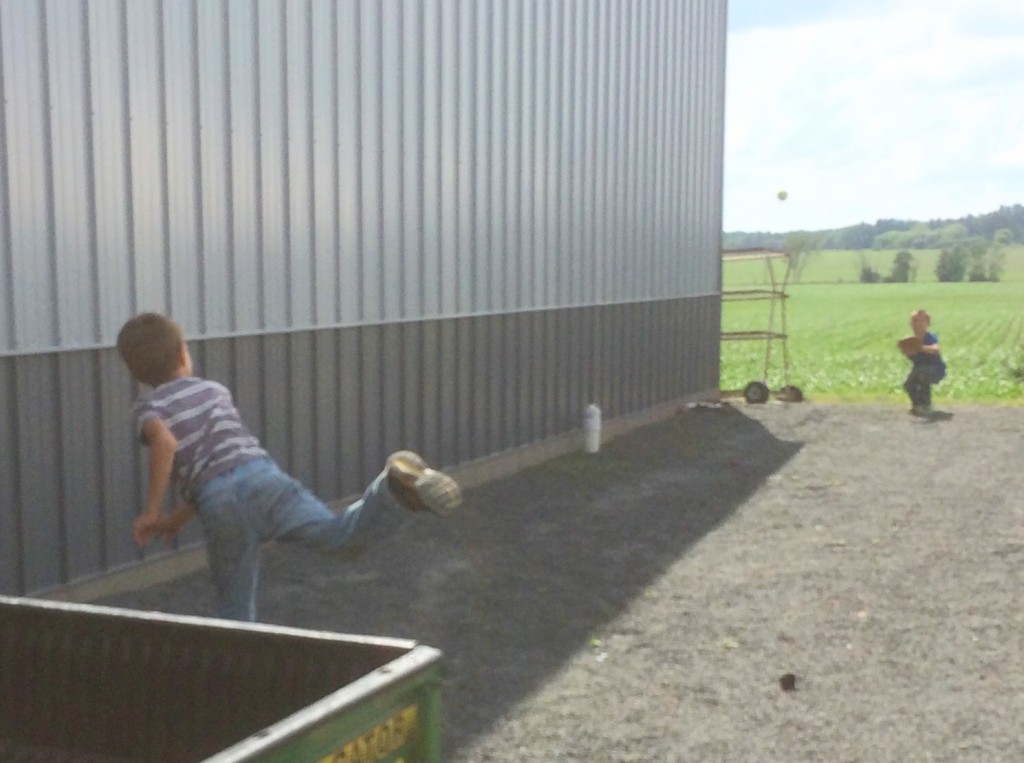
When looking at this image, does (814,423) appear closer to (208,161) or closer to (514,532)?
(514,532)

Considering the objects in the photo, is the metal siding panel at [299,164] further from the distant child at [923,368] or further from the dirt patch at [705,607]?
the distant child at [923,368]

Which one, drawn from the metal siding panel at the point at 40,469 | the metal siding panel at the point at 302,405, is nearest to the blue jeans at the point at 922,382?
the metal siding panel at the point at 302,405

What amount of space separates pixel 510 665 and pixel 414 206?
18.4 ft

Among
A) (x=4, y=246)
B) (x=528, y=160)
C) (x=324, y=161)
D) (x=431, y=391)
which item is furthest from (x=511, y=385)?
(x=4, y=246)

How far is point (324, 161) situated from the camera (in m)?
10.4

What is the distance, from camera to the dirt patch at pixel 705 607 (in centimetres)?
618

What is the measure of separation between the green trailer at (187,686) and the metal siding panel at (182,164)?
17.6ft

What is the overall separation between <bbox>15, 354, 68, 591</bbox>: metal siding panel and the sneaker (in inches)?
133

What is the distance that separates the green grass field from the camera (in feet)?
90.2

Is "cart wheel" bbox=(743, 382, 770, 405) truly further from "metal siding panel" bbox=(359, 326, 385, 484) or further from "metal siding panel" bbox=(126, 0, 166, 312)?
"metal siding panel" bbox=(126, 0, 166, 312)

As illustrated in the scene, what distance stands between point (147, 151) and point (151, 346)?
3508 millimetres

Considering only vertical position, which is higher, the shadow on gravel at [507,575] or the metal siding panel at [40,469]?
the metal siding panel at [40,469]

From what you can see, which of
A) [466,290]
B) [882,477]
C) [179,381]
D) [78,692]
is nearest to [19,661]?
[78,692]

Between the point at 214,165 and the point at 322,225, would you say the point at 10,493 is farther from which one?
the point at 322,225
